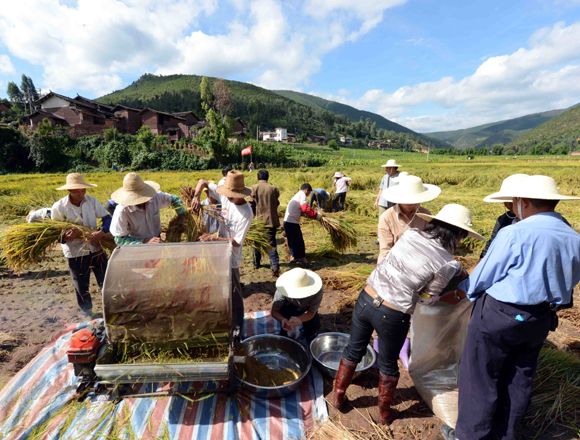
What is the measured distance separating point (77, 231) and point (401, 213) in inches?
142

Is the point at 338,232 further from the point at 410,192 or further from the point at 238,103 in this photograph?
the point at 238,103

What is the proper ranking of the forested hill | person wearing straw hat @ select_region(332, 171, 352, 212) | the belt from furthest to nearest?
1. the forested hill
2. person wearing straw hat @ select_region(332, 171, 352, 212)
3. the belt

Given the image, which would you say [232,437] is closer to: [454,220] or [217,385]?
[217,385]

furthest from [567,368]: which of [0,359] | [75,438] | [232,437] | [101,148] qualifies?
[101,148]

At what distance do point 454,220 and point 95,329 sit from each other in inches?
120

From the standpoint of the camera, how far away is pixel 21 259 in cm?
329

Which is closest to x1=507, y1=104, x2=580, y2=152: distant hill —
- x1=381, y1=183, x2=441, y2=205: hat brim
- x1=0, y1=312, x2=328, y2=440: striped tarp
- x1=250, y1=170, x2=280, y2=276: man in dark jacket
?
x1=250, y1=170, x2=280, y2=276: man in dark jacket

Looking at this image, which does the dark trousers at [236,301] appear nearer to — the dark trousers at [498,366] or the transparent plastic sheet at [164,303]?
the transparent plastic sheet at [164,303]

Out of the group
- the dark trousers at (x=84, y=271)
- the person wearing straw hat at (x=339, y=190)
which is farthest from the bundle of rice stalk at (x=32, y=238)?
the person wearing straw hat at (x=339, y=190)

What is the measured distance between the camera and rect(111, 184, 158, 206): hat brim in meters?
2.84

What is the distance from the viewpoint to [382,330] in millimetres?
2141

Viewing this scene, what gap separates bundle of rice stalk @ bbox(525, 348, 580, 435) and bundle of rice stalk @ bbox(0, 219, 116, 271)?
4.75 meters

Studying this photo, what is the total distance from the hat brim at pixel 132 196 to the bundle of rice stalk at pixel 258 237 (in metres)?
1.77

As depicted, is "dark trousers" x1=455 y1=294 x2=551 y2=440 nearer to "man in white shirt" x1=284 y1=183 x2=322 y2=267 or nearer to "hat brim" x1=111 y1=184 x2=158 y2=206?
"hat brim" x1=111 y1=184 x2=158 y2=206
